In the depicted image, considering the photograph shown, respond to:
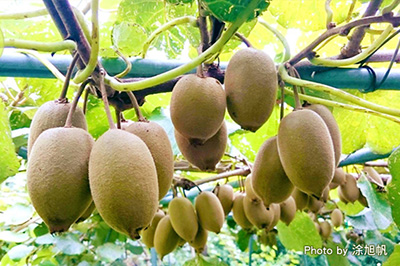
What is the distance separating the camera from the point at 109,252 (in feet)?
5.53

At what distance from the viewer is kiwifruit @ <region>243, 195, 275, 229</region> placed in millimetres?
1268

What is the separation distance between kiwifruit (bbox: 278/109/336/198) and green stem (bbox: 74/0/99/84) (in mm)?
321

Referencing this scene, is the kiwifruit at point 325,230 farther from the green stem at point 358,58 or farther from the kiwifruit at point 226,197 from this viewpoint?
the green stem at point 358,58

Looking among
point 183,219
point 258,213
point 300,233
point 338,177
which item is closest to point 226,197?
point 258,213

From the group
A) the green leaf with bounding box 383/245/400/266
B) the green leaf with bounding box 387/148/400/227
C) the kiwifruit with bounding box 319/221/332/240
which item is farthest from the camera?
the kiwifruit with bounding box 319/221/332/240

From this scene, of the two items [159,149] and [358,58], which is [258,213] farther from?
[159,149]

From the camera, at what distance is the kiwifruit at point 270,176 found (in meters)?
0.69

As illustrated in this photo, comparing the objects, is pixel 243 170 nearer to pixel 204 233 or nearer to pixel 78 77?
pixel 204 233

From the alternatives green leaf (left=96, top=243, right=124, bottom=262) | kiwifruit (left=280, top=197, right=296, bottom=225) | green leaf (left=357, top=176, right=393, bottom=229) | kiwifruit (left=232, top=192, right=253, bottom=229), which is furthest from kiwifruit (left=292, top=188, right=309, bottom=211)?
green leaf (left=96, top=243, right=124, bottom=262)

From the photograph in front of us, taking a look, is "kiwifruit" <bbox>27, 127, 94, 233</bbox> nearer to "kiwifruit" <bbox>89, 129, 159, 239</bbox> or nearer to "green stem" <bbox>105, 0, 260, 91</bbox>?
"kiwifruit" <bbox>89, 129, 159, 239</bbox>

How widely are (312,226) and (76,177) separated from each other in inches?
61.2

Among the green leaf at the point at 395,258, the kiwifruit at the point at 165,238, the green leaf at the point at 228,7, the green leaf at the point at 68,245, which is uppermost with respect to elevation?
the green leaf at the point at 228,7

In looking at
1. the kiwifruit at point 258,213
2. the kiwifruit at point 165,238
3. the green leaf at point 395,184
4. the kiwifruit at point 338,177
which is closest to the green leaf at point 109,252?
the kiwifruit at point 165,238

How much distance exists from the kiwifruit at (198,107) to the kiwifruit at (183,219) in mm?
610
